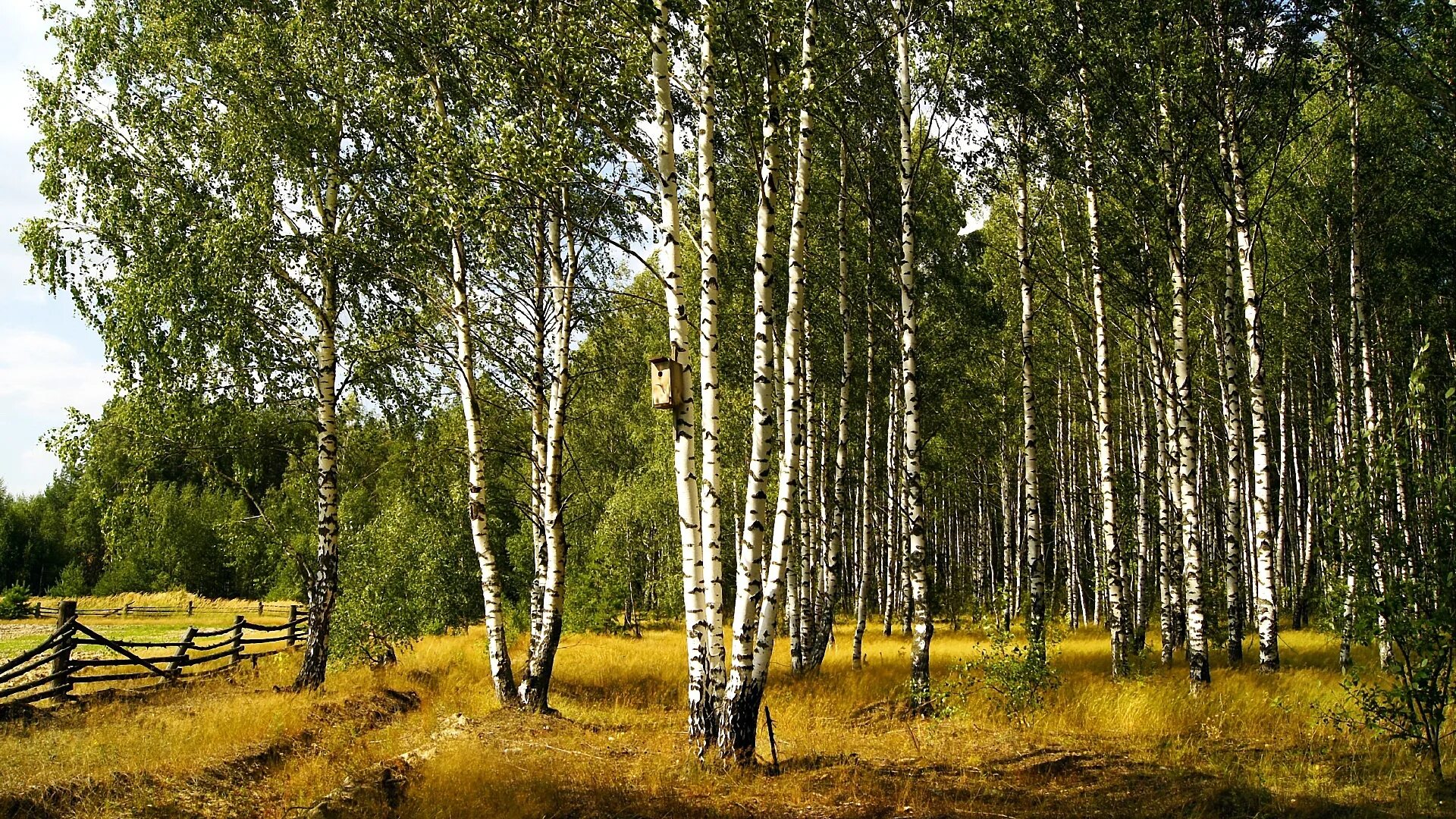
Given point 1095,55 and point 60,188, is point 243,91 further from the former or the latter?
point 1095,55

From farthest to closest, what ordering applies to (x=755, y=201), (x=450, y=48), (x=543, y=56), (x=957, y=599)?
(x=957, y=599) → (x=755, y=201) → (x=450, y=48) → (x=543, y=56)

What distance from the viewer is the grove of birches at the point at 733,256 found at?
24.7ft

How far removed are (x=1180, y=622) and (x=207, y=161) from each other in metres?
18.6

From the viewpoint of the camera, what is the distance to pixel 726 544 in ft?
84.6

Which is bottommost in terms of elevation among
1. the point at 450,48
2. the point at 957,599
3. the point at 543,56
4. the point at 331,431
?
the point at 957,599

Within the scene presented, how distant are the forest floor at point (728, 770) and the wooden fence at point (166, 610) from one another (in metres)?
28.2

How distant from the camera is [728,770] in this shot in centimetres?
676

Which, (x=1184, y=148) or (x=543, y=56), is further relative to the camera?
(x=1184, y=148)

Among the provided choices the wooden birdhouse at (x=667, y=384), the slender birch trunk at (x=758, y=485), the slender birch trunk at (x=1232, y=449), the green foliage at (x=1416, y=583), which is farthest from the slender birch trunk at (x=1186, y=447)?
the wooden birdhouse at (x=667, y=384)

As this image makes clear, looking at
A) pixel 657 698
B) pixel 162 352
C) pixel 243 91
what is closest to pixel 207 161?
pixel 243 91

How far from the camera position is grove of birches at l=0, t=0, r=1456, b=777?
296 inches

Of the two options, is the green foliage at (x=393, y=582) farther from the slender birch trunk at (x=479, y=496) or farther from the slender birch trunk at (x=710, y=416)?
the slender birch trunk at (x=710, y=416)

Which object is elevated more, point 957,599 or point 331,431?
point 331,431

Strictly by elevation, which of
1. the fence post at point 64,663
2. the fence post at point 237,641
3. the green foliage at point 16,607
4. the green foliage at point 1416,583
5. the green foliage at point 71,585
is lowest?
the green foliage at point 71,585
